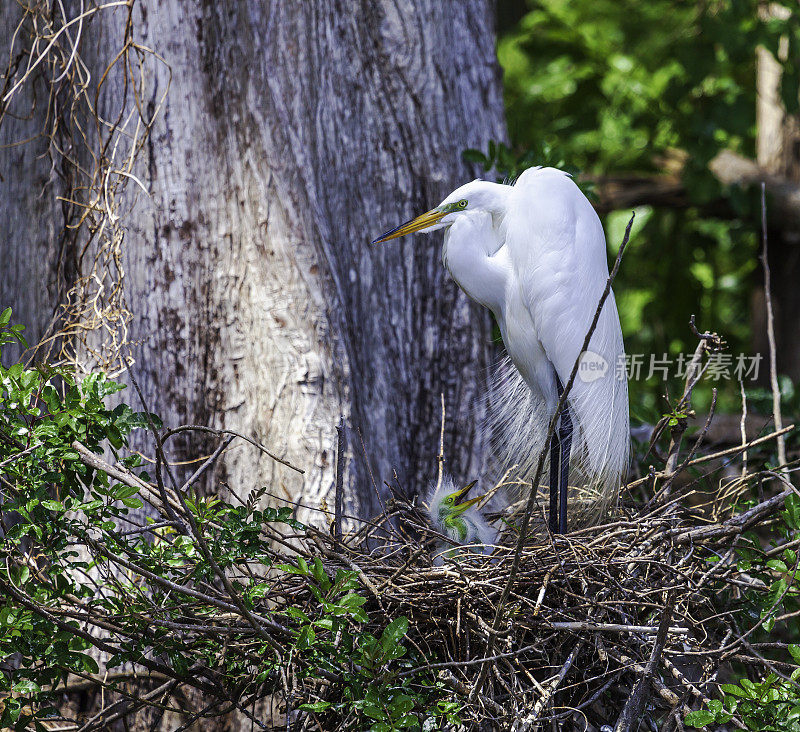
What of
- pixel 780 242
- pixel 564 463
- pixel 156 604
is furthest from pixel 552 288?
pixel 780 242

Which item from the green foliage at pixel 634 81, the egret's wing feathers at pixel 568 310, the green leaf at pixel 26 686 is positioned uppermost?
the green foliage at pixel 634 81

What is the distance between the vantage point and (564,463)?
2.19 meters

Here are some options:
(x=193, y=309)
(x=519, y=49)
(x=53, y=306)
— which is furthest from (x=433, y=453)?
(x=519, y=49)

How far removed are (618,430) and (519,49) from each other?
350 cm

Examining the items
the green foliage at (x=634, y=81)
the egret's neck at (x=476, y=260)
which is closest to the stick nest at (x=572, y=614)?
the egret's neck at (x=476, y=260)

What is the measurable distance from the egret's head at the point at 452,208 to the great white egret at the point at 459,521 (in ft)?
2.11

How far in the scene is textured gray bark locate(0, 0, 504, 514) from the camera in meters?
2.09

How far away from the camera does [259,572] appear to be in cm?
203

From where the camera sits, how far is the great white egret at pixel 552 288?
6.72 ft

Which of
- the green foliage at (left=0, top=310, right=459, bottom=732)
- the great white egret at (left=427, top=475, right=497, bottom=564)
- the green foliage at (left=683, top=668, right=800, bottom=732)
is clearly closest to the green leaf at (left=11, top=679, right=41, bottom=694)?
the green foliage at (left=0, top=310, right=459, bottom=732)

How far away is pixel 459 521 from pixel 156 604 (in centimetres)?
75

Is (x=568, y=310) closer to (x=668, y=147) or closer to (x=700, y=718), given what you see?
(x=700, y=718)

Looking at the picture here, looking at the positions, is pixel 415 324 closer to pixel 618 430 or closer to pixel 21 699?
pixel 618 430

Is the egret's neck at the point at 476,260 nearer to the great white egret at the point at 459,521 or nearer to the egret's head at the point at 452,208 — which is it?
the egret's head at the point at 452,208
